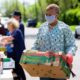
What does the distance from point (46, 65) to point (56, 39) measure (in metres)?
0.48

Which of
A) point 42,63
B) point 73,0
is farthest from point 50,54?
point 73,0

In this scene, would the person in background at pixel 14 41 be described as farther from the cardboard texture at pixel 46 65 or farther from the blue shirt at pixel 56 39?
the cardboard texture at pixel 46 65

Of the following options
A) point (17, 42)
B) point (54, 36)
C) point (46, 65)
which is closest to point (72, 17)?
point (17, 42)

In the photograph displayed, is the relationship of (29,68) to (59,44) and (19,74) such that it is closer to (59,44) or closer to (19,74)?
(59,44)

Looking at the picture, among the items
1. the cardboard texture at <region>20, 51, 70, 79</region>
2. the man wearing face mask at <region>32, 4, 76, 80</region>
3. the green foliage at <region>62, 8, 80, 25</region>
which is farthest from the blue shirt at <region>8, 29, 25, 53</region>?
the green foliage at <region>62, 8, 80, 25</region>

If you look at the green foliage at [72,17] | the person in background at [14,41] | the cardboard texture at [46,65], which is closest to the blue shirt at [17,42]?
the person in background at [14,41]

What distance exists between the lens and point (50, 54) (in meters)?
6.56

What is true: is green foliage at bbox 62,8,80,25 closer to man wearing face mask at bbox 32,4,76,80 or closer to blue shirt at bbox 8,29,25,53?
blue shirt at bbox 8,29,25,53

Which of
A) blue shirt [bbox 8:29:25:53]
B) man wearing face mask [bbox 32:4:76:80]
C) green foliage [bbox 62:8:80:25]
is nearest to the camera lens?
man wearing face mask [bbox 32:4:76:80]

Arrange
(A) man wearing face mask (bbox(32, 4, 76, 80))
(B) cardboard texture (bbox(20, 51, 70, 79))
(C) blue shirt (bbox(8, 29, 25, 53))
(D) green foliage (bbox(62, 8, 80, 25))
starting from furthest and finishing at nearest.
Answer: (D) green foliage (bbox(62, 8, 80, 25)) → (C) blue shirt (bbox(8, 29, 25, 53)) → (A) man wearing face mask (bbox(32, 4, 76, 80)) → (B) cardboard texture (bbox(20, 51, 70, 79))

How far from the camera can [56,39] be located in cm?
687

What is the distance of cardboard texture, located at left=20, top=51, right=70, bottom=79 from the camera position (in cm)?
652

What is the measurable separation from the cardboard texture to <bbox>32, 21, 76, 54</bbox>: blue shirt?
320 millimetres

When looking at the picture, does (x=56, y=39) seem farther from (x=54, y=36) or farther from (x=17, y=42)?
(x=17, y=42)
